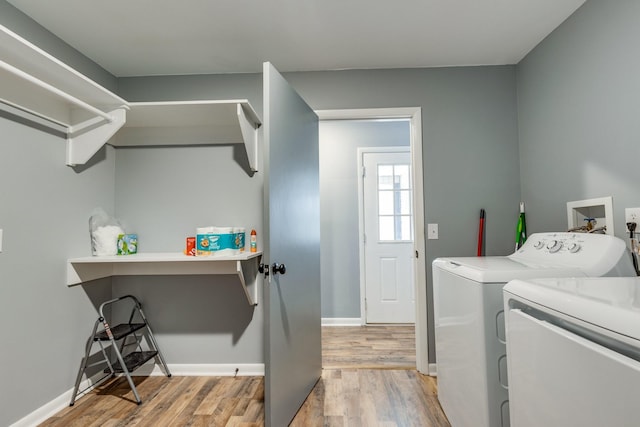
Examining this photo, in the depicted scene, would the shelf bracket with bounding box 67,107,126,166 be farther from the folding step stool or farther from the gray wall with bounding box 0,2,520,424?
the folding step stool

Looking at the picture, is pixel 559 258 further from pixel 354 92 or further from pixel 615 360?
pixel 354 92

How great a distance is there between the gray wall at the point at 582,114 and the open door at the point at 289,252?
4.85 feet

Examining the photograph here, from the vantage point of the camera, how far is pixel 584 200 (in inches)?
72.0

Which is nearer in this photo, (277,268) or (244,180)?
(277,268)

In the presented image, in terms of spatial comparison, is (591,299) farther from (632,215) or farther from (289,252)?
(289,252)

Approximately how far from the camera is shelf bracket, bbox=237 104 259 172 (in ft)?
7.02

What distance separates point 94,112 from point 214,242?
0.99 m

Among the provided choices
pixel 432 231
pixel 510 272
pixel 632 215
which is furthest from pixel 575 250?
pixel 432 231

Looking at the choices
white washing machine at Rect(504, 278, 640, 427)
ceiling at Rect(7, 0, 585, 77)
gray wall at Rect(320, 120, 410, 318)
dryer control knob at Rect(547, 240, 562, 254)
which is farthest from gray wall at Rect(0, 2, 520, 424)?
white washing machine at Rect(504, 278, 640, 427)

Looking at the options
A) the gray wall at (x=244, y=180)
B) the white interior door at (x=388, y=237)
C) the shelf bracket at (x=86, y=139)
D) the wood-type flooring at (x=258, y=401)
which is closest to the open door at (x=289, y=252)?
the wood-type flooring at (x=258, y=401)

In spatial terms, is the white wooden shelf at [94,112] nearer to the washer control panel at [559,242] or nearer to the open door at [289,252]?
the open door at [289,252]

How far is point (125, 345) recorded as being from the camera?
7.93 ft

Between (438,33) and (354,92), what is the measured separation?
68 cm

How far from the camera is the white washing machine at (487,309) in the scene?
50.2 inches
